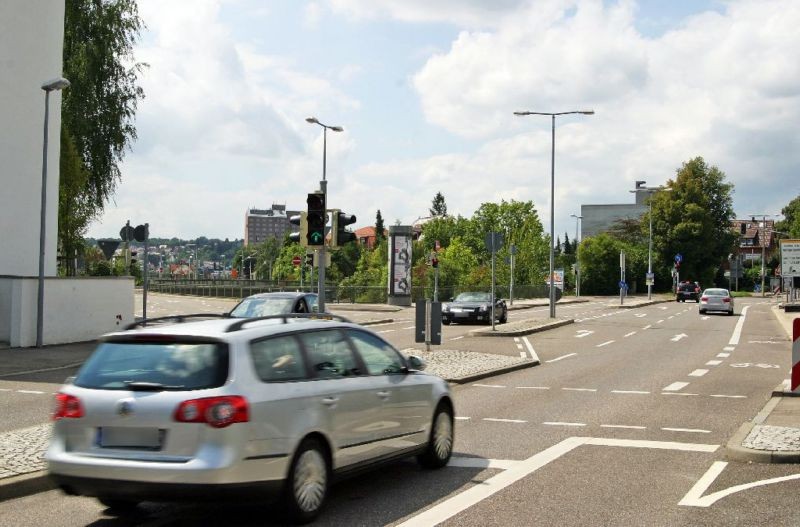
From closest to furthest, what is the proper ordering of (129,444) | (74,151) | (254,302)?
(129,444) < (254,302) < (74,151)

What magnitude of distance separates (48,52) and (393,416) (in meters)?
25.0

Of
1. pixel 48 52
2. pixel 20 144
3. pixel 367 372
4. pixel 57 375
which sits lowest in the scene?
pixel 57 375

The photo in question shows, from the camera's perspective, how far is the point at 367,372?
8.04m

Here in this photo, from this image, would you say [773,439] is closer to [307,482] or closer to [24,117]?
[307,482]

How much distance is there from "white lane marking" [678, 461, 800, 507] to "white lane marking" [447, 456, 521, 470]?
5.69 ft

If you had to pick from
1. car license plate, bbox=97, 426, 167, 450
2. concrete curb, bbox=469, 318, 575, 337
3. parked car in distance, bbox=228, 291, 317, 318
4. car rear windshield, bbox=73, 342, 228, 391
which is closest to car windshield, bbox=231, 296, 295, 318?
parked car in distance, bbox=228, 291, 317, 318

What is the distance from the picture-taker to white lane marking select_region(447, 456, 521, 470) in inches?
360

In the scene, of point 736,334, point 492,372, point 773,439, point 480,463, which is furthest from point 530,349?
point 480,463

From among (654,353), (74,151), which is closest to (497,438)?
(654,353)

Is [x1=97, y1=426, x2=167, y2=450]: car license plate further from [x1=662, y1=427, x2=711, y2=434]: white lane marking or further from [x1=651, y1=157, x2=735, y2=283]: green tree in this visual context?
[x1=651, y1=157, x2=735, y2=283]: green tree

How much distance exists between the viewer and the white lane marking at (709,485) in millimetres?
7633

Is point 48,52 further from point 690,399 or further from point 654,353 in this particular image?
point 690,399

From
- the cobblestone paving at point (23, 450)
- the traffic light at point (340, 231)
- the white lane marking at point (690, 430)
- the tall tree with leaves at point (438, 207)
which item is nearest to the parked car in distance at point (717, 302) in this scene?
the traffic light at point (340, 231)

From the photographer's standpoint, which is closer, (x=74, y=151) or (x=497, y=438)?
(x=497, y=438)
